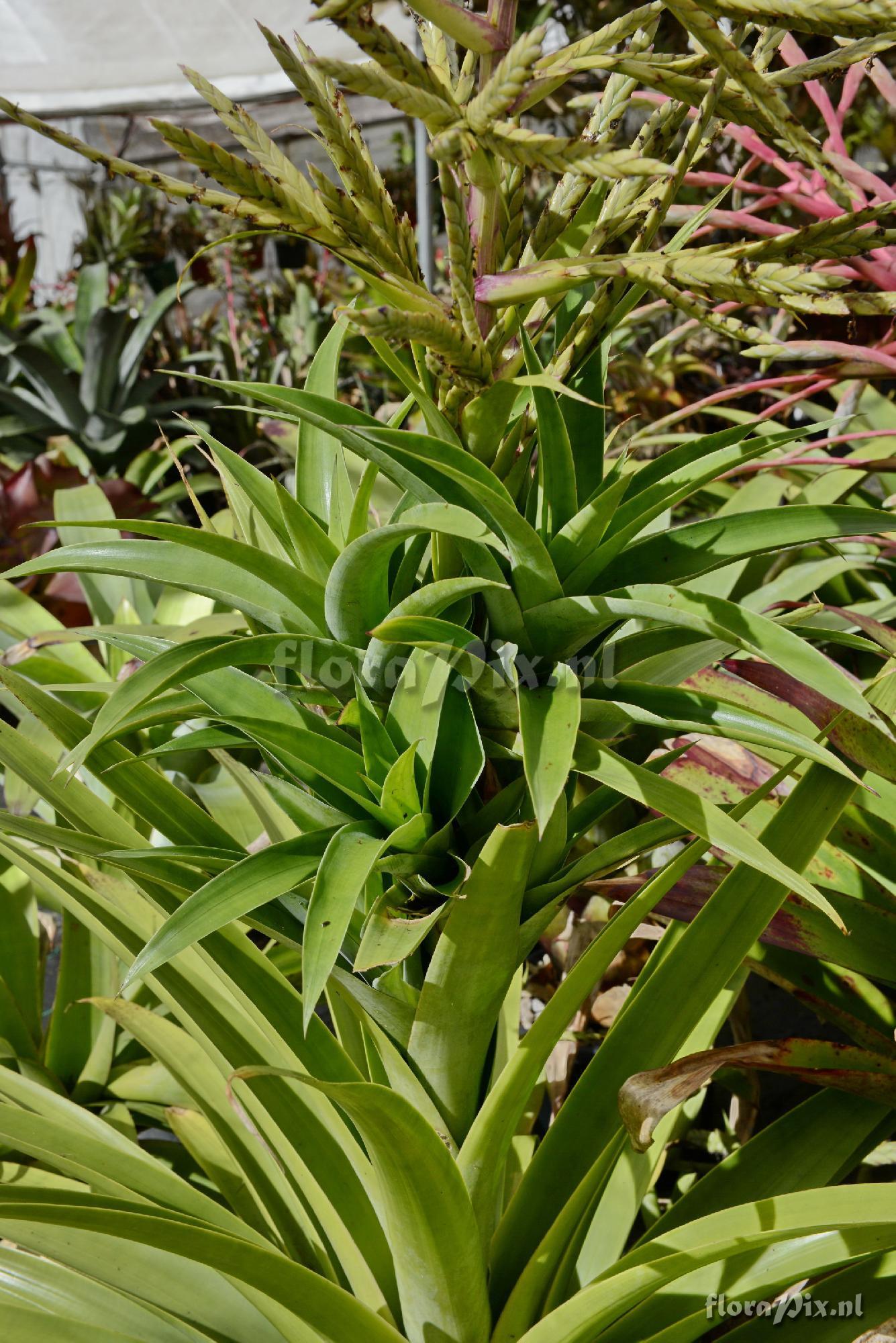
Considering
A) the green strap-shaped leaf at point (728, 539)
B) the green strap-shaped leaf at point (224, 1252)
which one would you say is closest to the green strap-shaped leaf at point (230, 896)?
the green strap-shaped leaf at point (224, 1252)

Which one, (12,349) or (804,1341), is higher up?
(12,349)

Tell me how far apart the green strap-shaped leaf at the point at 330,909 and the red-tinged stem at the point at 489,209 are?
25 cm

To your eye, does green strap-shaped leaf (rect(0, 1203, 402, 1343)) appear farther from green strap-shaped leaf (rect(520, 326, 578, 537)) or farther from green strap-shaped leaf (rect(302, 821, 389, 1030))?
green strap-shaped leaf (rect(520, 326, 578, 537))

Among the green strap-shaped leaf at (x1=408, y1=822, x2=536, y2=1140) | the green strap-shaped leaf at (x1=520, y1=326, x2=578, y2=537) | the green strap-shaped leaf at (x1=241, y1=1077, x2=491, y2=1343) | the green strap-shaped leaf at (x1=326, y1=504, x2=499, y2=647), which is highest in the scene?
the green strap-shaped leaf at (x1=520, y1=326, x2=578, y2=537)

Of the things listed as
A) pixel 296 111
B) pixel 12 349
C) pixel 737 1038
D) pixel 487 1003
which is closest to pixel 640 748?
pixel 487 1003

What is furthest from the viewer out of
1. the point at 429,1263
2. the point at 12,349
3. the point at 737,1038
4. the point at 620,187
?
the point at 12,349

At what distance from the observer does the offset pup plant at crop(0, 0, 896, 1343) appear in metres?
0.37

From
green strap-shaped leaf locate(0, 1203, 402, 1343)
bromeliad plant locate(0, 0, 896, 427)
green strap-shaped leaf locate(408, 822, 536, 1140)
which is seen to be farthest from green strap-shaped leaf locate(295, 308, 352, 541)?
green strap-shaped leaf locate(0, 1203, 402, 1343)

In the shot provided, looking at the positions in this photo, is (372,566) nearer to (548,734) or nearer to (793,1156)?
(548,734)

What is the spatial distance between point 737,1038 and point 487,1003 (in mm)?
546

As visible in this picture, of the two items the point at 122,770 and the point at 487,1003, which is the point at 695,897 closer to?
the point at 487,1003

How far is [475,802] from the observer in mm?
526

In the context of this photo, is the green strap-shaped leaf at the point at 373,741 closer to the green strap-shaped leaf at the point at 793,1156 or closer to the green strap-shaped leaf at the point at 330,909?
the green strap-shaped leaf at the point at 330,909

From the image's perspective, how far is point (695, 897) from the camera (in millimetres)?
686
